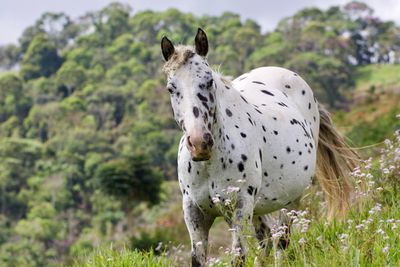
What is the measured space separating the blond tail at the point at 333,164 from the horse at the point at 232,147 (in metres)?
0.24

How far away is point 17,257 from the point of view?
145 ft

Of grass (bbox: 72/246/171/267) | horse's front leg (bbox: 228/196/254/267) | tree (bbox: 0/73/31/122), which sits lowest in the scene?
grass (bbox: 72/246/171/267)

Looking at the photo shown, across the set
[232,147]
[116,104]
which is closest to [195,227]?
[232,147]

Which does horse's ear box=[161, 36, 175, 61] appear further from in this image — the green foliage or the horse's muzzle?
the green foliage

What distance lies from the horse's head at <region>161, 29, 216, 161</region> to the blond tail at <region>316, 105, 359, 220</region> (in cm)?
222

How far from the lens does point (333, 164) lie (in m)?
5.85

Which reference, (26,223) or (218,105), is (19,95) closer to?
(26,223)

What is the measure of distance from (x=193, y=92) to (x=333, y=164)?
2.61 metres

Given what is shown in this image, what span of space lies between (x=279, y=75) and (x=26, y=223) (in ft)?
168

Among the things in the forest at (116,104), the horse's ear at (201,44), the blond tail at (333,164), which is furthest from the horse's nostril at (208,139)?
the forest at (116,104)

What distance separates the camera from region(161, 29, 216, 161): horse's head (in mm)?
3445

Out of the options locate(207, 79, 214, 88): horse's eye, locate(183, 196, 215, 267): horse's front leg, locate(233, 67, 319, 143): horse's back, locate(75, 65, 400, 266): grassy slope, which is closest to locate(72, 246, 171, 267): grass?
locate(75, 65, 400, 266): grassy slope

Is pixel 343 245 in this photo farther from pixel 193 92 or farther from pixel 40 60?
pixel 40 60

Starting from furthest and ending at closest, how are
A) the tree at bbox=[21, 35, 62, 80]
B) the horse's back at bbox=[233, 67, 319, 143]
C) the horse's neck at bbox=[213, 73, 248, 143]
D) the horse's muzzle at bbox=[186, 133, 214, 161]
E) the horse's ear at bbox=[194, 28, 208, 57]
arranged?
1. the tree at bbox=[21, 35, 62, 80]
2. the horse's back at bbox=[233, 67, 319, 143]
3. the horse's neck at bbox=[213, 73, 248, 143]
4. the horse's ear at bbox=[194, 28, 208, 57]
5. the horse's muzzle at bbox=[186, 133, 214, 161]
